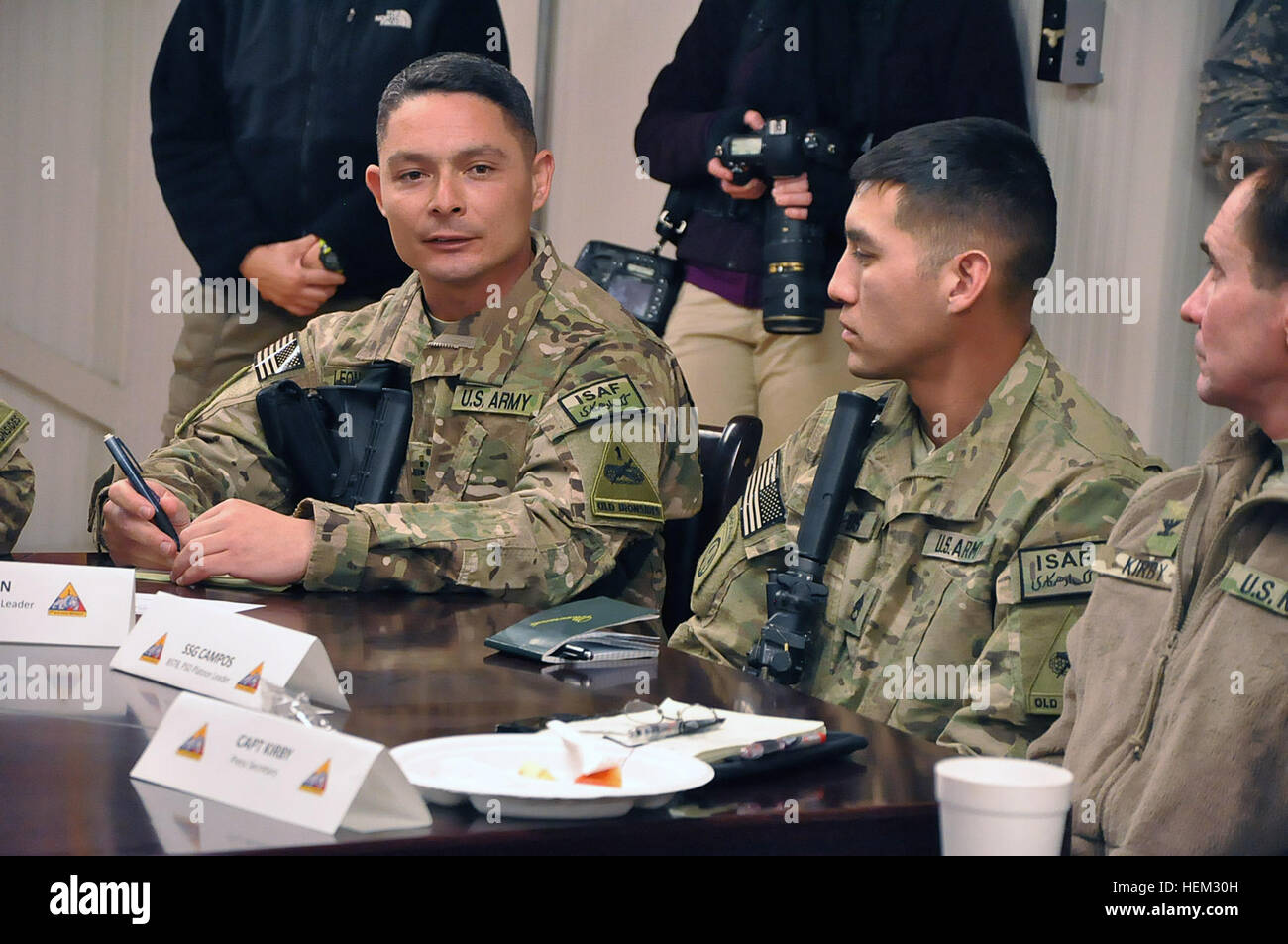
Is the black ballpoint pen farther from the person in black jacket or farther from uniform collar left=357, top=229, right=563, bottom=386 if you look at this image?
the person in black jacket

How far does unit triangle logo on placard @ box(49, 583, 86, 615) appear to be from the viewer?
1.41 meters

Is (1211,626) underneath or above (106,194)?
underneath

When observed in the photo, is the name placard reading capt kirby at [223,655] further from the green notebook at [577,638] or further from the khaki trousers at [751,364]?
the khaki trousers at [751,364]

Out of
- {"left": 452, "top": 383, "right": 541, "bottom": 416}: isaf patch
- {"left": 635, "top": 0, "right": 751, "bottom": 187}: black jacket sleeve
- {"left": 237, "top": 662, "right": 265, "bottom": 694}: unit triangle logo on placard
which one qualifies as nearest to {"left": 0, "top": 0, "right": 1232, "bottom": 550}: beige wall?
{"left": 635, "top": 0, "right": 751, "bottom": 187}: black jacket sleeve

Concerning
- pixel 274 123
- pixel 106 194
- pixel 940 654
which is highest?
pixel 274 123

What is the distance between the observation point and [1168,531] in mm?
1254

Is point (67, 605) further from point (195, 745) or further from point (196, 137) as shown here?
point (196, 137)

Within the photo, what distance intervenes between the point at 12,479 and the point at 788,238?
1.30 metres

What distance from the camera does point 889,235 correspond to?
180 centimetres

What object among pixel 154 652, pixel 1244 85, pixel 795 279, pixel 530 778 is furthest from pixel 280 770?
pixel 1244 85

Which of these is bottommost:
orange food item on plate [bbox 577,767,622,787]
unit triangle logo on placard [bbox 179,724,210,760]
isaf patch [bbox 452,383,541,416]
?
orange food item on plate [bbox 577,767,622,787]

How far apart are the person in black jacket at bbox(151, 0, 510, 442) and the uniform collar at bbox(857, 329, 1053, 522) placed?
1.63 metres
